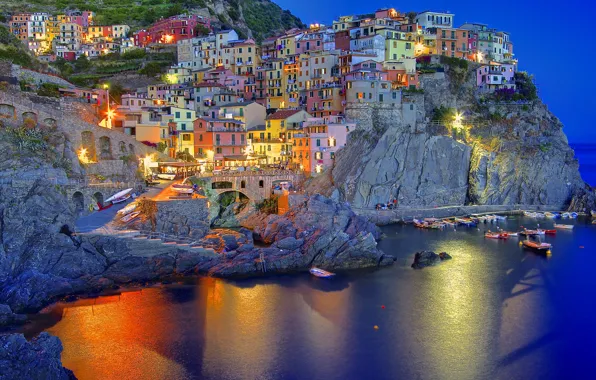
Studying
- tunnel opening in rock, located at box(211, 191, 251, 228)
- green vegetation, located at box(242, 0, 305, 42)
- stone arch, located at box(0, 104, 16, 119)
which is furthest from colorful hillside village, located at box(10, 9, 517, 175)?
green vegetation, located at box(242, 0, 305, 42)

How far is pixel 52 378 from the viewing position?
16.2 metres

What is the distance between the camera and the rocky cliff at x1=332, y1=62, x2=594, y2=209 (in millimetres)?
44250

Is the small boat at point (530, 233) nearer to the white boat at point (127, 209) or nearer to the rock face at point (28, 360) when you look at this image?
the white boat at point (127, 209)

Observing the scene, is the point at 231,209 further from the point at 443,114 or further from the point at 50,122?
the point at 443,114

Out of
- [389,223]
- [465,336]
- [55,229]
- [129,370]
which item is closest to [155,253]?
[55,229]

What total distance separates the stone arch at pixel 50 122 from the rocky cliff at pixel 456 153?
64.0ft

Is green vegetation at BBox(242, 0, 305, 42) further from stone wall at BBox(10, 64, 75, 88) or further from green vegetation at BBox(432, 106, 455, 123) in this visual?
stone wall at BBox(10, 64, 75, 88)

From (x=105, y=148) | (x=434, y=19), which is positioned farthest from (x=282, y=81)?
(x=105, y=148)

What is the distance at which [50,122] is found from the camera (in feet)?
118

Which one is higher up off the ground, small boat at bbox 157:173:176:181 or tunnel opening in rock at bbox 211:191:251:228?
small boat at bbox 157:173:176:181

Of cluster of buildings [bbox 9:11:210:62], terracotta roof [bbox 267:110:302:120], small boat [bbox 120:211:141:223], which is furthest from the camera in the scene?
cluster of buildings [bbox 9:11:210:62]

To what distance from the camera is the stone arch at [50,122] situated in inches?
1405

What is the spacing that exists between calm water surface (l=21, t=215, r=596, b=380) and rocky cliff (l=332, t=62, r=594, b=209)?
1342 cm

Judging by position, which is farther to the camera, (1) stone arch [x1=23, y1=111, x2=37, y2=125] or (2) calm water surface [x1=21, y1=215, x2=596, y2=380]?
(1) stone arch [x1=23, y1=111, x2=37, y2=125]
